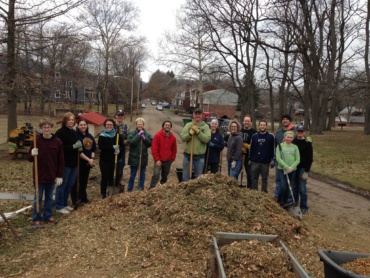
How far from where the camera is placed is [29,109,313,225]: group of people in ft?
18.2

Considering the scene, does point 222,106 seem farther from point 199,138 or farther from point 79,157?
point 79,157

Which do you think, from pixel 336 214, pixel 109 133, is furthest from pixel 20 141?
pixel 336 214

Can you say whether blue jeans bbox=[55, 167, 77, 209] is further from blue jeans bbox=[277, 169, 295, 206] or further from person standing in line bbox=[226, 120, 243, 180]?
blue jeans bbox=[277, 169, 295, 206]

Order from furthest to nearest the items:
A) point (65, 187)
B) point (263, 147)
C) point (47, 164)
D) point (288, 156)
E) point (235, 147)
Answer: point (235, 147), point (263, 147), point (288, 156), point (65, 187), point (47, 164)

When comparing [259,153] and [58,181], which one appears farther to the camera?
[259,153]

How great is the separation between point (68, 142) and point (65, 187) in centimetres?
83

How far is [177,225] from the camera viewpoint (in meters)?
4.64

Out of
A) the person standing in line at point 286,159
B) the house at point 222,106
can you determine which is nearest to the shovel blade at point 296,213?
the person standing in line at point 286,159

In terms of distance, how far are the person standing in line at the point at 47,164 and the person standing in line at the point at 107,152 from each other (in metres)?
1.07

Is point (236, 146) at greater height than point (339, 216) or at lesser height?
greater

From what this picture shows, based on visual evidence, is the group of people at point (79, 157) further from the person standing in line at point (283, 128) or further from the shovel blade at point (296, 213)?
the shovel blade at point (296, 213)

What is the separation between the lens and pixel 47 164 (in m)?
5.42

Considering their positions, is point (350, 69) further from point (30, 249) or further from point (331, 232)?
point (30, 249)

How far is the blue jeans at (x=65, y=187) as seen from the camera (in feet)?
19.8
